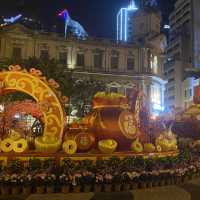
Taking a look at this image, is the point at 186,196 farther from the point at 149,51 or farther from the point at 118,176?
the point at 149,51

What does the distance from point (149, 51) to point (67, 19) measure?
13.9 meters

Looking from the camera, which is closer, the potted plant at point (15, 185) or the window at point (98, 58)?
the potted plant at point (15, 185)

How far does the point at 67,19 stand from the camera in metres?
55.6

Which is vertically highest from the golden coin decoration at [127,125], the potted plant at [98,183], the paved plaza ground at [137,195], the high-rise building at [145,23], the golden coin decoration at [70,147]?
the high-rise building at [145,23]

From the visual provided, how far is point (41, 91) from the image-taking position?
1352cm

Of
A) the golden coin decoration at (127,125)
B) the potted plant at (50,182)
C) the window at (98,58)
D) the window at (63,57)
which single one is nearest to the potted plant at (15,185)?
the potted plant at (50,182)

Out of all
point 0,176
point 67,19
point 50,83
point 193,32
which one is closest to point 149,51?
point 67,19

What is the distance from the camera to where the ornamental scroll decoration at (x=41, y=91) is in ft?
43.9

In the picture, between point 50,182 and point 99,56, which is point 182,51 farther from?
point 50,182

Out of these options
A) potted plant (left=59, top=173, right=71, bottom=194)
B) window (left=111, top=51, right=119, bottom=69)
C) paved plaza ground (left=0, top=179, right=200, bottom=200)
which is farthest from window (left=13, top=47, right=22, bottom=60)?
paved plaza ground (left=0, top=179, right=200, bottom=200)

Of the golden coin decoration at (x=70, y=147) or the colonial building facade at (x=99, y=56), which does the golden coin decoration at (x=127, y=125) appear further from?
the colonial building facade at (x=99, y=56)

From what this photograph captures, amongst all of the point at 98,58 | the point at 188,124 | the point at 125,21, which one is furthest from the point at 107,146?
the point at 125,21

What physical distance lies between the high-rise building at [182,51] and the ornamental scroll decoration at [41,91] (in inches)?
3044

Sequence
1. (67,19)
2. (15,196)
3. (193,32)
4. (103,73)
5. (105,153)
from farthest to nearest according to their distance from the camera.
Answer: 1. (193,32)
2. (67,19)
3. (103,73)
4. (105,153)
5. (15,196)
